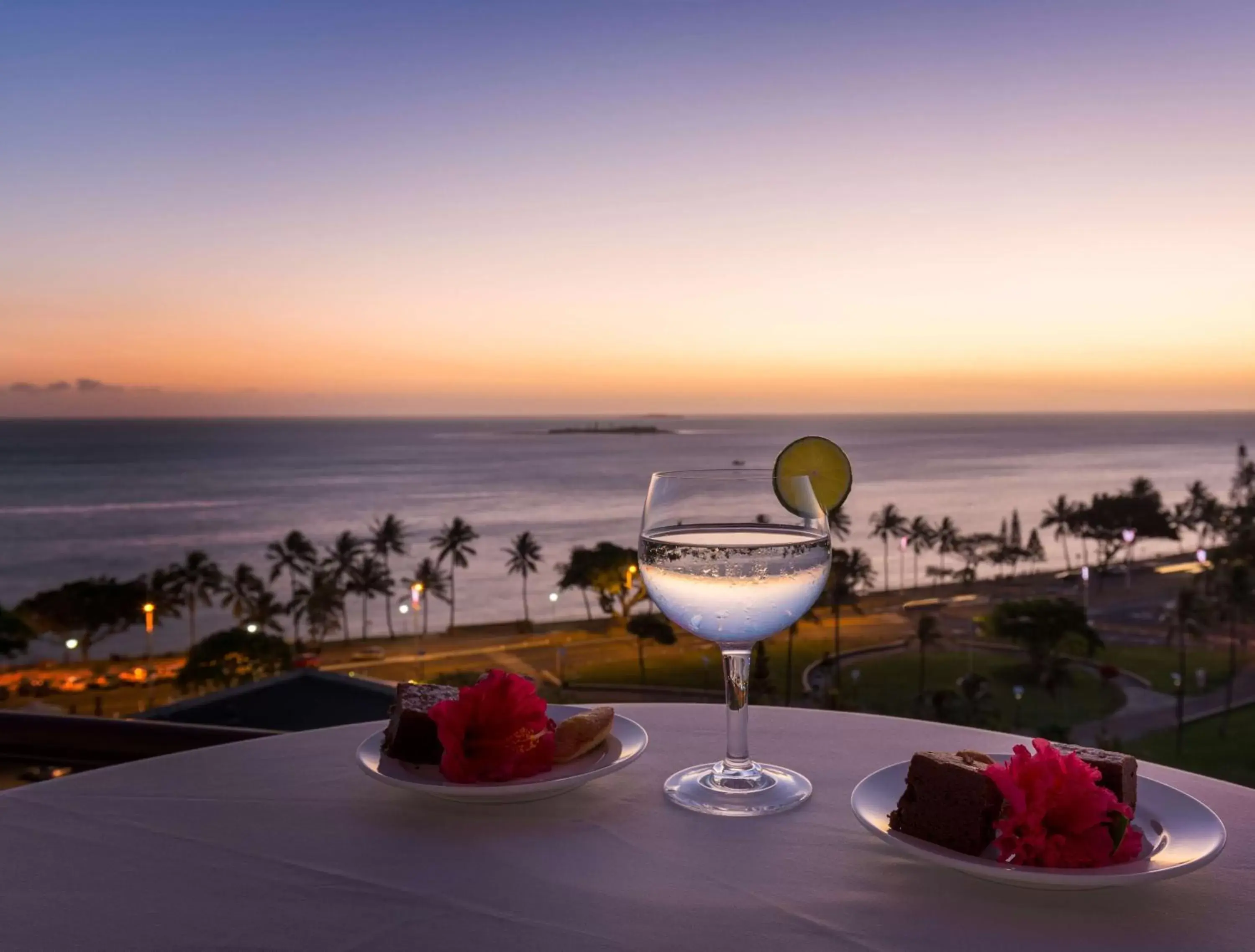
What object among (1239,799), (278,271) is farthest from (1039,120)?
(278,271)

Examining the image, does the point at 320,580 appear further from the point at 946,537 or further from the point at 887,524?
the point at 946,537

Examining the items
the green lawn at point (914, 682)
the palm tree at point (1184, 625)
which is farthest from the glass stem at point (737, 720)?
the palm tree at point (1184, 625)

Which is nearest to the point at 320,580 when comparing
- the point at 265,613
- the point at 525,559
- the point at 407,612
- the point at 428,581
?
the point at 265,613

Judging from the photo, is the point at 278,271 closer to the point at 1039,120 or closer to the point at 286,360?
the point at 286,360

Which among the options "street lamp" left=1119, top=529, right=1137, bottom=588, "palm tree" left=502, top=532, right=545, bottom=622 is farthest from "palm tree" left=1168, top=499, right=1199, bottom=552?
"palm tree" left=502, top=532, right=545, bottom=622

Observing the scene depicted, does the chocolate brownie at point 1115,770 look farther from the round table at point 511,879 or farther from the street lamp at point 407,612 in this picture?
the street lamp at point 407,612
